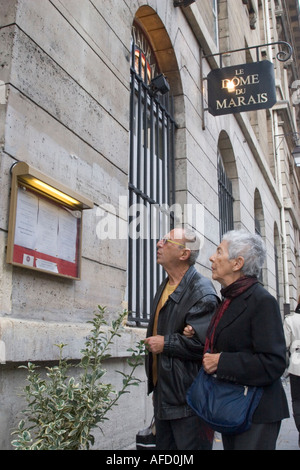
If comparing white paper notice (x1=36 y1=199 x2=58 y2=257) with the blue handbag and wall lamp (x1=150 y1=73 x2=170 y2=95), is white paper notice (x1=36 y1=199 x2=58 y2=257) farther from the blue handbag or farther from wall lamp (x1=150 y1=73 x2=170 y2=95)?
wall lamp (x1=150 y1=73 x2=170 y2=95)

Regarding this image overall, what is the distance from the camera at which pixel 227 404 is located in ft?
7.50

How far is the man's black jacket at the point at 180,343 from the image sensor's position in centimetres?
288

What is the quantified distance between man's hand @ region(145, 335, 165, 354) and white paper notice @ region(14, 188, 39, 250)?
101 cm

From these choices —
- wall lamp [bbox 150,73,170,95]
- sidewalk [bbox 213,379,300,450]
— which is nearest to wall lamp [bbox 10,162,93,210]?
sidewalk [bbox 213,379,300,450]

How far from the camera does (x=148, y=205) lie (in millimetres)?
6070

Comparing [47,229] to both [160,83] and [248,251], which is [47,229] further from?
[160,83]

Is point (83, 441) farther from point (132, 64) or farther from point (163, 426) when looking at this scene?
point (132, 64)

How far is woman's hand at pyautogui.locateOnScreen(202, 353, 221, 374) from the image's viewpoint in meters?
2.39

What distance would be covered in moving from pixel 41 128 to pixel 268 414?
2.45 m

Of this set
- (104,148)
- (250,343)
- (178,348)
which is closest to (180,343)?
(178,348)

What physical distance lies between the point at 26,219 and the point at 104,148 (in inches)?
58.6

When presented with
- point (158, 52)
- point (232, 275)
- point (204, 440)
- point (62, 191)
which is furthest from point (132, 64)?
point (204, 440)

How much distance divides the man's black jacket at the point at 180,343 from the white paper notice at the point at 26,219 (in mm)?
997

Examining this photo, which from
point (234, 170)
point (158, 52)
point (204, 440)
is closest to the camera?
point (204, 440)
